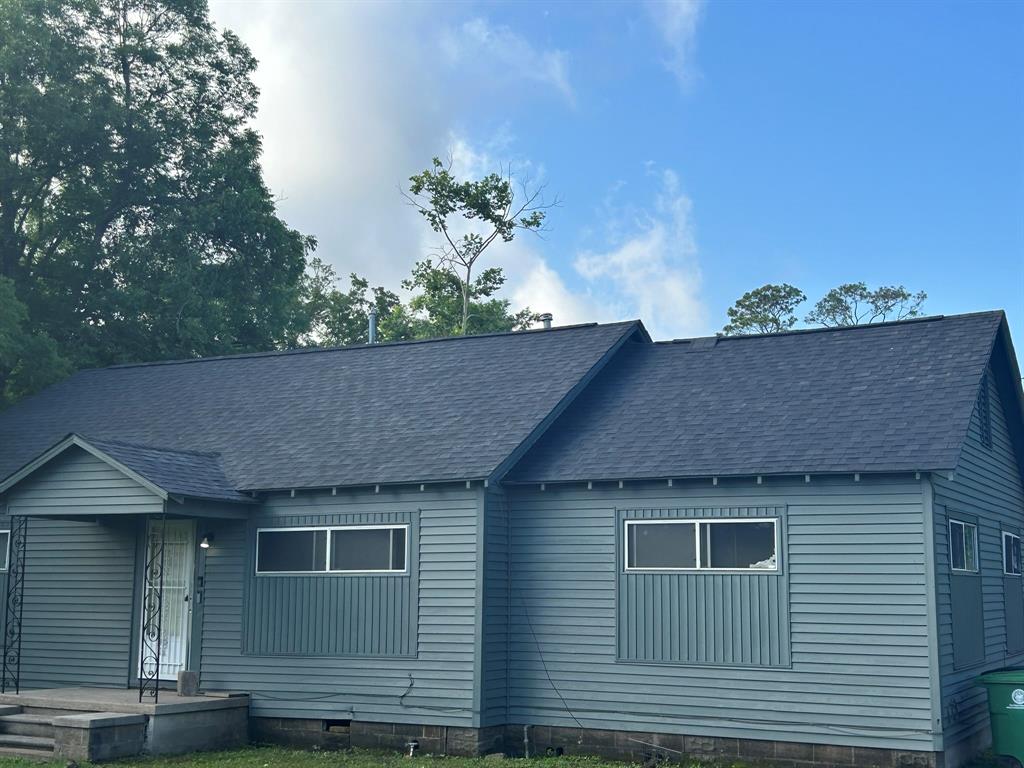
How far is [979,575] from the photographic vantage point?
1420cm

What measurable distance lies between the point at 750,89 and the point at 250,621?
1394 centimetres

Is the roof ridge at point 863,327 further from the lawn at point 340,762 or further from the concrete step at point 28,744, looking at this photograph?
the concrete step at point 28,744

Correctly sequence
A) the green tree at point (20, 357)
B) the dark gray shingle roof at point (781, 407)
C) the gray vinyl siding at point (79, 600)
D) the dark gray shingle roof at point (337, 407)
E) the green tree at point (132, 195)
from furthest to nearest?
the green tree at point (132, 195)
the green tree at point (20, 357)
the gray vinyl siding at point (79, 600)
the dark gray shingle roof at point (337, 407)
the dark gray shingle roof at point (781, 407)

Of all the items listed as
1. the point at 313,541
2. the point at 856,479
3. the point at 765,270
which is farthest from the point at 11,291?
the point at 765,270

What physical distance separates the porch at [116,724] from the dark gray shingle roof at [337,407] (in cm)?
289

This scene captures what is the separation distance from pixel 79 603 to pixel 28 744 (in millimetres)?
3392

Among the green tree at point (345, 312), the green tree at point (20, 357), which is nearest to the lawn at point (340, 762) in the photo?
the green tree at point (20, 357)

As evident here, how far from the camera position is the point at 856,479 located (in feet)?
40.3

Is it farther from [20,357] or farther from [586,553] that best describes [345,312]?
[586,553]

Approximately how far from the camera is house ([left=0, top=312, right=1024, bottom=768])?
1226 cm

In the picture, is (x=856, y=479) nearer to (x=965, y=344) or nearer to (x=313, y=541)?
(x=965, y=344)

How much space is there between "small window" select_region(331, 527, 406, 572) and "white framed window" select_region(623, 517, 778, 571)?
9.38 ft

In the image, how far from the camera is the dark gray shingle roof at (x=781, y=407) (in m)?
12.6

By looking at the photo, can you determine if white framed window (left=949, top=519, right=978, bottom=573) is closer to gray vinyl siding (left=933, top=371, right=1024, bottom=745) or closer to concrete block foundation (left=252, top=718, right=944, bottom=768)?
gray vinyl siding (left=933, top=371, right=1024, bottom=745)
